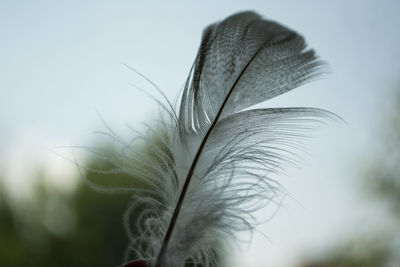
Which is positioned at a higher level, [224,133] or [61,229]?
[224,133]

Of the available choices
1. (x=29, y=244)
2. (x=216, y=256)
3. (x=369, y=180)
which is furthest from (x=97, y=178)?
(x=216, y=256)

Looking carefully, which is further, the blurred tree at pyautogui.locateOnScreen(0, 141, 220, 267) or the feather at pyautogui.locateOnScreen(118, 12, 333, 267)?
the blurred tree at pyautogui.locateOnScreen(0, 141, 220, 267)

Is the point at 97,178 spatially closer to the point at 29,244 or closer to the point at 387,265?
the point at 29,244

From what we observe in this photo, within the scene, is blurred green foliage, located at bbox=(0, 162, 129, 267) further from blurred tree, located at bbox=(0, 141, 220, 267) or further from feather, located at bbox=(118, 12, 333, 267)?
feather, located at bbox=(118, 12, 333, 267)

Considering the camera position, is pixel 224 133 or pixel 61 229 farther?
pixel 61 229

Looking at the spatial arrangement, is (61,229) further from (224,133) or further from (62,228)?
(224,133)

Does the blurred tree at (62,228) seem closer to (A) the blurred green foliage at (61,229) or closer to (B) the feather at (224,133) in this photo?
(A) the blurred green foliage at (61,229)

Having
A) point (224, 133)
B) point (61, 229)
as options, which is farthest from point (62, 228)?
point (224, 133)

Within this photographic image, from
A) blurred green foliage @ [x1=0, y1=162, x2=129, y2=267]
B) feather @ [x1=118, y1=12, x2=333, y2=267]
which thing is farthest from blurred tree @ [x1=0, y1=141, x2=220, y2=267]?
feather @ [x1=118, y1=12, x2=333, y2=267]

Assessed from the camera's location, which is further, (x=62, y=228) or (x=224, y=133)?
(x=62, y=228)
